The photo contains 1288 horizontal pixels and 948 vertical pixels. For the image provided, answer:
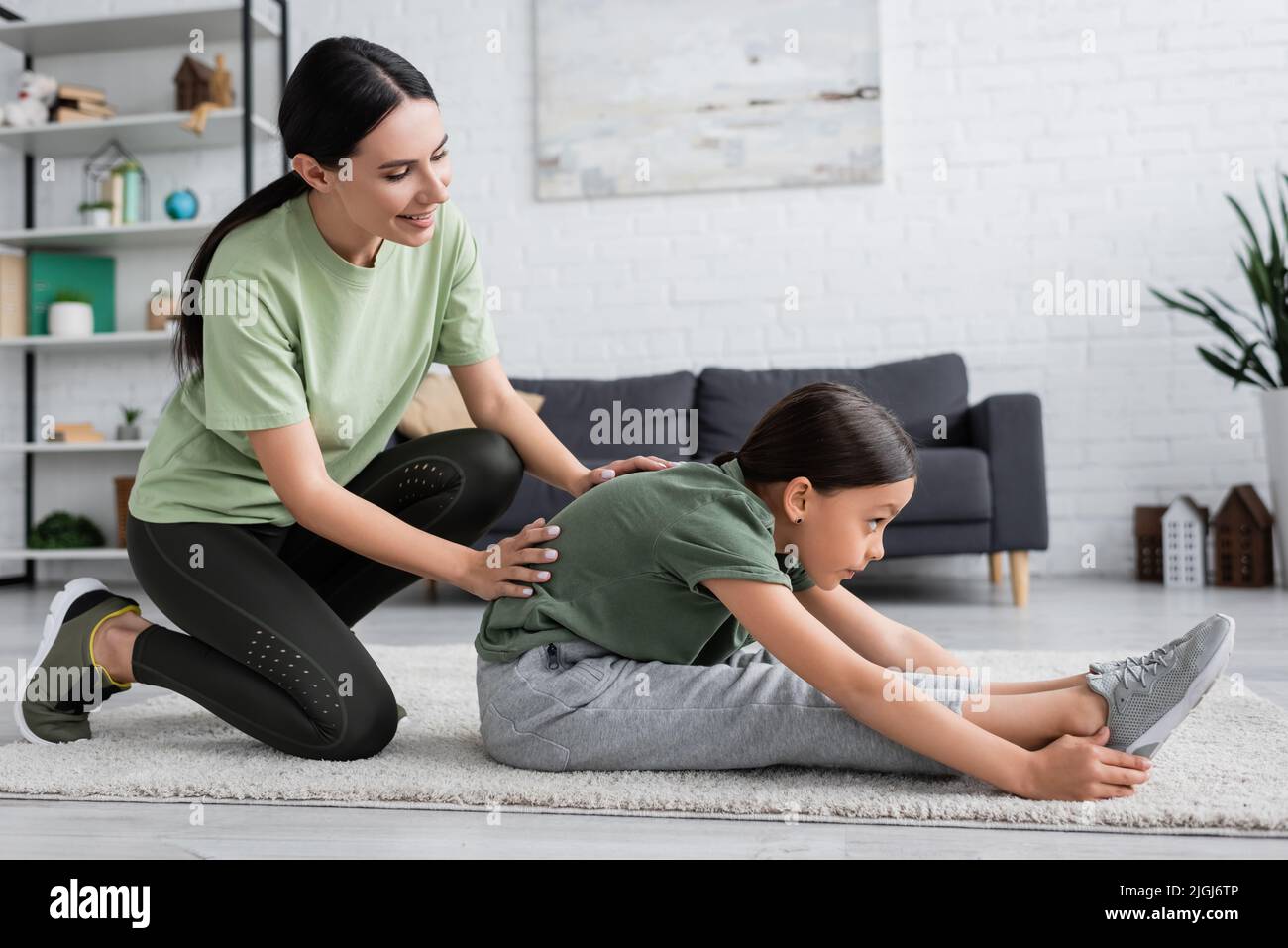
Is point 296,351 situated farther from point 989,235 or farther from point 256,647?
point 989,235

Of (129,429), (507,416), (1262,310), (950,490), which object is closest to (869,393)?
(950,490)

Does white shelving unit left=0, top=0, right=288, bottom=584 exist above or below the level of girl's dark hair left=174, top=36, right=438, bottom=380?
above

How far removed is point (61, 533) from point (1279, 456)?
398 centimetres

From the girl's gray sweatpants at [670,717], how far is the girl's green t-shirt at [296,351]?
0.41 m

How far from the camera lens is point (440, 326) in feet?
5.37

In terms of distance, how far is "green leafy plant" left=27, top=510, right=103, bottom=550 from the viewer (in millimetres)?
4105

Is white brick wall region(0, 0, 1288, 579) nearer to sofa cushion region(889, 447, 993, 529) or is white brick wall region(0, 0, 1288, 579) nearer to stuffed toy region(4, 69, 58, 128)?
sofa cushion region(889, 447, 993, 529)

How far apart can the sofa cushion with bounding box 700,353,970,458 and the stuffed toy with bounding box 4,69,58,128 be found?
8.31 feet

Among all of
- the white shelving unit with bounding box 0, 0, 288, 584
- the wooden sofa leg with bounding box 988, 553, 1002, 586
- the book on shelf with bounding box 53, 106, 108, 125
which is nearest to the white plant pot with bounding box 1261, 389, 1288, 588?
the wooden sofa leg with bounding box 988, 553, 1002, 586

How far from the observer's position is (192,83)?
412 centimetres

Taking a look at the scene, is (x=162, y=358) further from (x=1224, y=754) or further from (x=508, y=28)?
(x=1224, y=754)
